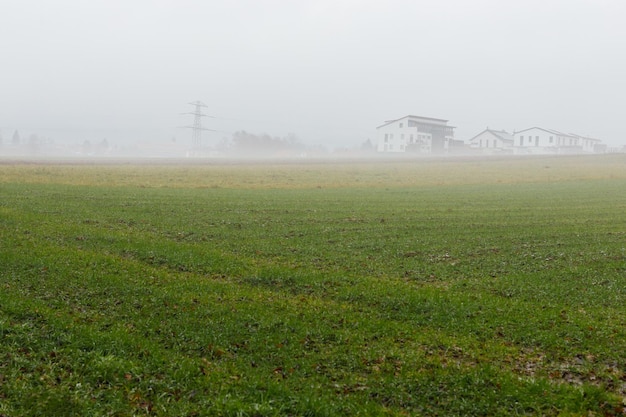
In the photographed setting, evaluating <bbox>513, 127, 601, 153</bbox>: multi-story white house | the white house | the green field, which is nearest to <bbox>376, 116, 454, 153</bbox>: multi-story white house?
the white house

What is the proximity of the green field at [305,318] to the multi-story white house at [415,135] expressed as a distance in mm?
133004

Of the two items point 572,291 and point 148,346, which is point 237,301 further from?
point 572,291

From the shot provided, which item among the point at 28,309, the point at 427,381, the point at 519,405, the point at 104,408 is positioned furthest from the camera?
the point at 28,309

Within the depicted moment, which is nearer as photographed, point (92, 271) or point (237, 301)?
point (237, 301)

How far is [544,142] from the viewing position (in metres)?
159

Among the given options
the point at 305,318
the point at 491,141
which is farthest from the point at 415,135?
the point at 305,318

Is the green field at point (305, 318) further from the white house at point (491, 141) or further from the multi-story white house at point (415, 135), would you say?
the white house at point (491, 141)

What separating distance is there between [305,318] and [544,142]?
16344 centimetres

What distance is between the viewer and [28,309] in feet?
42.6

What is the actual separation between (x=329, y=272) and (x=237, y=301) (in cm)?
466

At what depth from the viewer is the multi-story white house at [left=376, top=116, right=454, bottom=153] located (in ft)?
519

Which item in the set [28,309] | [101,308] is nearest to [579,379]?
[101,308]

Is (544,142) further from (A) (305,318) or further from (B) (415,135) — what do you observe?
(A) (305,318)

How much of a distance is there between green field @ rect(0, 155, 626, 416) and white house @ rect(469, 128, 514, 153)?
492 ft
